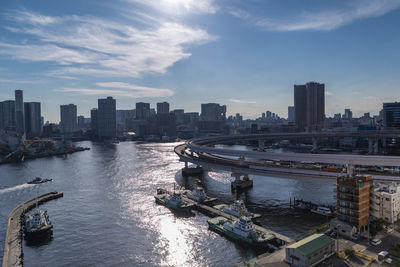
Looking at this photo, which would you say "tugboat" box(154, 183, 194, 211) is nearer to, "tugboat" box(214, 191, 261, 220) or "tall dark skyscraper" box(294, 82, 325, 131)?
"tugboat" box(214, 191, 261, 220)

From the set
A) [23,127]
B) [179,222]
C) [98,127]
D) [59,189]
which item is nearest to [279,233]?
[179,222]

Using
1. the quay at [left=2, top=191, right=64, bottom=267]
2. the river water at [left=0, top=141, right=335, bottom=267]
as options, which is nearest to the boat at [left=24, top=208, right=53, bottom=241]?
the quay at [left=2, top=191, right=64, bottom=267]

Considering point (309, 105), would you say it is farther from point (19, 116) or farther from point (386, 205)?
point (19, 116)

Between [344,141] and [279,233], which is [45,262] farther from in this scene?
[344,141]

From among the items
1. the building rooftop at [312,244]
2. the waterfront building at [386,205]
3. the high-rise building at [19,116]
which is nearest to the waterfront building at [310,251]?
the building rooftop at [312,244]

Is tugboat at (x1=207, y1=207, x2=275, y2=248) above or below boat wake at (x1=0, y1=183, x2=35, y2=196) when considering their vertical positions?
above

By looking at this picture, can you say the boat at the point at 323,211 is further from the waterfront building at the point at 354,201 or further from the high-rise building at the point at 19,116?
the high-rise building at the point at 19,116
